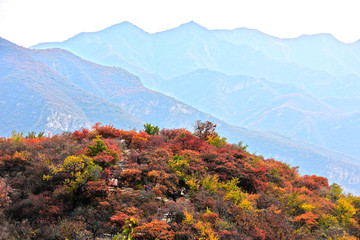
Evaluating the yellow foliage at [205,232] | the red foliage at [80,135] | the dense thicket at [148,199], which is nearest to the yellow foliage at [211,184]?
the dense thicket at [148,199]

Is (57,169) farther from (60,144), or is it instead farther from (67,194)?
(60,144)

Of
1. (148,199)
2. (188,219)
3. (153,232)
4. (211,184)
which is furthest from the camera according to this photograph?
(211,184)

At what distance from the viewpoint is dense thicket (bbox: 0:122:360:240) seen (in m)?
7.42

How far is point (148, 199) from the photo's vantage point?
8.66m

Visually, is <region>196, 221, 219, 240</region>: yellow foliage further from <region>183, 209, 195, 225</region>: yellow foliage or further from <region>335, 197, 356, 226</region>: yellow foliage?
<region>335, 197, 356, 226</region>: yellow foliage

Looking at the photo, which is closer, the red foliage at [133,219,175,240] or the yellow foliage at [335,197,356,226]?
the red foliage at [133,219,175,240]

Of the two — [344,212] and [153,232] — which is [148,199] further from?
[344,212]

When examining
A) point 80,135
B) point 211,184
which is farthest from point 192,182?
point 80,135

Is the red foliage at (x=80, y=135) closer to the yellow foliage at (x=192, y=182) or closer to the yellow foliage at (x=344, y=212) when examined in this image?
the yellow foliage at (x=192, y=182)

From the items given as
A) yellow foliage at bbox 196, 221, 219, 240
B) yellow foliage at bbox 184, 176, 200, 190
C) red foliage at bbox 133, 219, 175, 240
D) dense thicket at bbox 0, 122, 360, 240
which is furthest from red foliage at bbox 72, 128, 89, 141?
yellow foliage at bbox 196, 221, 219, 240

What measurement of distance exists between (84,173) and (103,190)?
1.01 meters

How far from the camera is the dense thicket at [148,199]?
7.42 m

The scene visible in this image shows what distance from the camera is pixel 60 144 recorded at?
1257cm

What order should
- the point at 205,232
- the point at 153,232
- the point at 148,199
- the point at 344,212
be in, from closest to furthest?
the point at 153,232
the point at 205,232
the point at 148,199
the point at 344,212
